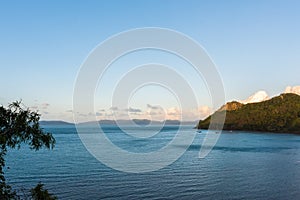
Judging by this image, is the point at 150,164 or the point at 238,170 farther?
the point at 150,164

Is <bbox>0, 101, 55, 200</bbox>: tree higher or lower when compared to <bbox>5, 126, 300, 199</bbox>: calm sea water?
higher

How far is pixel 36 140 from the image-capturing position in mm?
12641

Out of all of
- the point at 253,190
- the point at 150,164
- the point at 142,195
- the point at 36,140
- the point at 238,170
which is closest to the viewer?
the point at 36,140

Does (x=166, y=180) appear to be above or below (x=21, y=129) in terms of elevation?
below

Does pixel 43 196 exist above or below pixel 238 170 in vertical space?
above

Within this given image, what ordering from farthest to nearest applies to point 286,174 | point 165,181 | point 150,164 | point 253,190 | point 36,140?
point 150,164, point 286,174, point 165,181, point 253,190, point 36,140

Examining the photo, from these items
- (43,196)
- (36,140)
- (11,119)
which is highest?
(11,119)

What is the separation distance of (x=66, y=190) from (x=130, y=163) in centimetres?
2736

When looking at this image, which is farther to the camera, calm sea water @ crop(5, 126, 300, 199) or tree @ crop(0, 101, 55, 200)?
calm sea water @ crop(5, 126, 300, 199)

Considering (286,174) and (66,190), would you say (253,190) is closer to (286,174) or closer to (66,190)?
(286,174)

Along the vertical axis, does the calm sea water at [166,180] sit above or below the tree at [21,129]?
below

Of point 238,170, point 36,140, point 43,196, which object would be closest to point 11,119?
point 36,140

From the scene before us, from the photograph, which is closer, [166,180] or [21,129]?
[21,129]

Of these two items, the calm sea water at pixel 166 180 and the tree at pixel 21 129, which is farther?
the calm sea water at pixel 166 180
